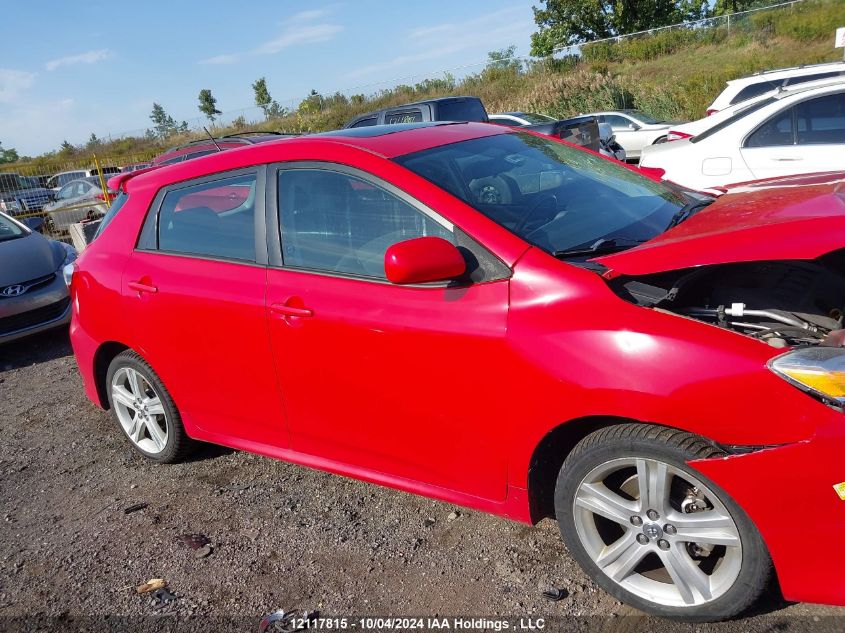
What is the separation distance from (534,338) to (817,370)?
0.88 m

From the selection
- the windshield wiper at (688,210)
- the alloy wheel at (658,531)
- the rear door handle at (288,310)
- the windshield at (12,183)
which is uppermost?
the windshield at (12,183)

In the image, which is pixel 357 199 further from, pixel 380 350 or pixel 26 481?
pixel 26 481

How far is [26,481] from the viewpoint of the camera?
175 inches

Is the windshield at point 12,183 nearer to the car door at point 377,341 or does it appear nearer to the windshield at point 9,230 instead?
the windshield at point 9,230

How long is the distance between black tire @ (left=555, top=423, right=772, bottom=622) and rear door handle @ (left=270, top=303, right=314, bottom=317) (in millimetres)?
1242

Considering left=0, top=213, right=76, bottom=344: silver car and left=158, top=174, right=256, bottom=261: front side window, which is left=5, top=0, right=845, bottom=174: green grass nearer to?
left=0, top=213, right=76, bottom=344: silver car

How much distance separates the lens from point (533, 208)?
3086 millimetres

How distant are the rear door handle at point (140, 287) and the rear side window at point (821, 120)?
236 inches

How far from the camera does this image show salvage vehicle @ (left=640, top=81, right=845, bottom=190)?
6.73m

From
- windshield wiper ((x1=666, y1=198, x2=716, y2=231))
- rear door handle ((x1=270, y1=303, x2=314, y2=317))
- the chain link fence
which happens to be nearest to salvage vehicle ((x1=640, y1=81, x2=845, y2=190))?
windshield wiper ((x1=666, y1=198, x2=716, y2=231))

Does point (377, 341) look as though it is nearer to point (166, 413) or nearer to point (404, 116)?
point (166, 413)

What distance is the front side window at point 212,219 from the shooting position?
3471 millimetres

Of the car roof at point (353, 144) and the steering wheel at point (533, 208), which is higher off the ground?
the car roof at point (353, 144)

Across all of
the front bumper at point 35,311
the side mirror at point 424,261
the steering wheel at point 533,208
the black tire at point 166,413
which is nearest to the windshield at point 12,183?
the front bumper at point 35,311
